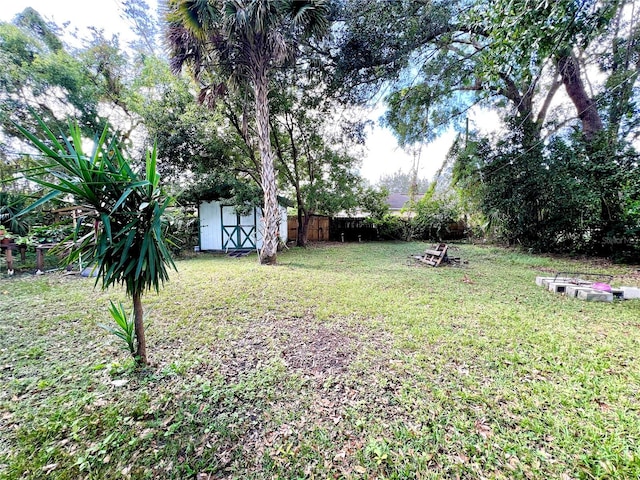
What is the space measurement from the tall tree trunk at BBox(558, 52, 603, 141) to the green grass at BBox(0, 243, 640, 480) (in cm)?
666

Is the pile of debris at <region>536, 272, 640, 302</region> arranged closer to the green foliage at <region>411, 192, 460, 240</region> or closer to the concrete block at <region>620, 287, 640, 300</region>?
the concrete block at <region>620, 287, 640, 300</region>

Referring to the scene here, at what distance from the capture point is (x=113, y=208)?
165 centimetres

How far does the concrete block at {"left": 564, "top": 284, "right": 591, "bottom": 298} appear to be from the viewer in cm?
412

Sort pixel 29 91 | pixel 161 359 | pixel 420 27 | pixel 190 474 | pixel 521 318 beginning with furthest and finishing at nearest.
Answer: pixel 29 91, pixel 420 27, pixel 521 318, pixel 161 359, pixel 190 474

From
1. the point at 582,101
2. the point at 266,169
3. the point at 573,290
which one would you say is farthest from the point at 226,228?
the point at 582,101

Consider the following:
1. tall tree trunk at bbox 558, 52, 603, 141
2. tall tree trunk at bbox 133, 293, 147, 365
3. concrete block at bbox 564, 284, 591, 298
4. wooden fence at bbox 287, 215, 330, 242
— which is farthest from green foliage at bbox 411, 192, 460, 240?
tall tree trunk at bbox 133, 293, 147, 365

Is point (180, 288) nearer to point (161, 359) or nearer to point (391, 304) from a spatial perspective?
point (161, 359)

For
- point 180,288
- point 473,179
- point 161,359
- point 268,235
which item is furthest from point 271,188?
point 473,179

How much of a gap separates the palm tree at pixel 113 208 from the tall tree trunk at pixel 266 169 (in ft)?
16.9

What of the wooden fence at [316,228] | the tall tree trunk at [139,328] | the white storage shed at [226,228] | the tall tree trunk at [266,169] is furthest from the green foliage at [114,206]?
the wooden fence at [316,228]

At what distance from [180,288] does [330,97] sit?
742cm

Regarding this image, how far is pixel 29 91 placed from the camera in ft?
26.0

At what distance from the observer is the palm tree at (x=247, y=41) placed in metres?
5.61

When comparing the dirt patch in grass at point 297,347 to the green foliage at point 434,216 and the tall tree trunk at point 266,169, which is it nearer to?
the tall tree trunk at point 266,169
